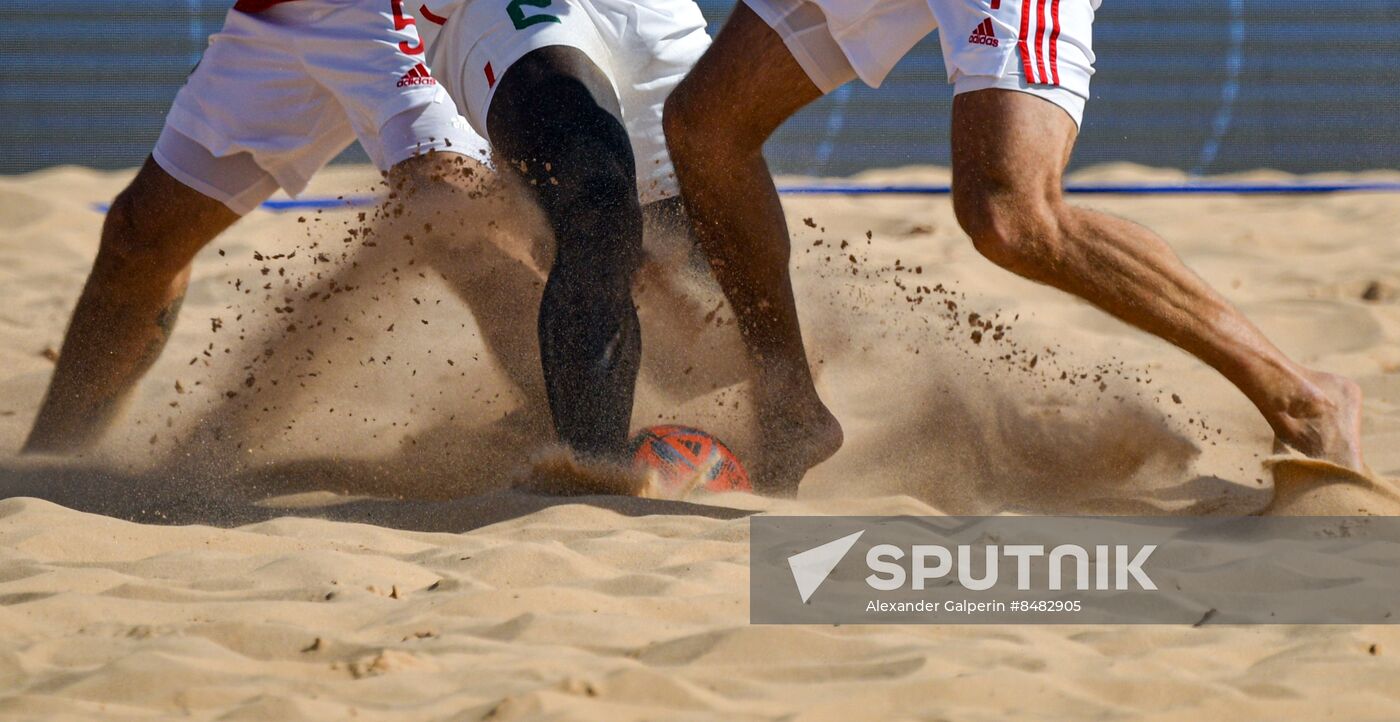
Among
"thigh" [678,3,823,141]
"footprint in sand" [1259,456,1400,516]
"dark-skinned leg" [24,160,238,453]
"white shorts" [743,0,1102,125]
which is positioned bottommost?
"dark-skinned leg" [24,160,238,453]

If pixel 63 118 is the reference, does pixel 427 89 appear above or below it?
above

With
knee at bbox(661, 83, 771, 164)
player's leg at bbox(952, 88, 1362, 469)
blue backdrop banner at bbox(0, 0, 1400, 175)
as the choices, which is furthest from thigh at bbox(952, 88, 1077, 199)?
blue backdrop banner at bbox(0, 0, 1400, 175)

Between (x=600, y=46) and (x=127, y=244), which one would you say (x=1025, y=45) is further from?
(x=127, y=244)

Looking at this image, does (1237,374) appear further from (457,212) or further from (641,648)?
(457,212)

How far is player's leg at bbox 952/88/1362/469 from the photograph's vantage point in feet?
9.16

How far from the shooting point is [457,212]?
3480 mm

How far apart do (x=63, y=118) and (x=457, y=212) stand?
19.0 feet

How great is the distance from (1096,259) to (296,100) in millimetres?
1851

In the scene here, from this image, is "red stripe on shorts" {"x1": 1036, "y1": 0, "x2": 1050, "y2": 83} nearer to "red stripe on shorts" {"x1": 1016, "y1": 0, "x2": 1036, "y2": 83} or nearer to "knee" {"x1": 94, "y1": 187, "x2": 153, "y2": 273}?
"red stripe on shorts" {"x1": 1016, "y1": 0, "x2": 1036, "y2": 83}

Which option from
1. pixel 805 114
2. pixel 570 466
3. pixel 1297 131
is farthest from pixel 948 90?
pixel 570 466

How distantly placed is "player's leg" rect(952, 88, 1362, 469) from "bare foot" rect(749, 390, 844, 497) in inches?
23.8

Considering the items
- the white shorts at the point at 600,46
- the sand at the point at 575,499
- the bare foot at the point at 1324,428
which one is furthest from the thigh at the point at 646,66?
the bare foot at the point at 1324,428

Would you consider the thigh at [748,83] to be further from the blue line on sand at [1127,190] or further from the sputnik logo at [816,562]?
the blue line on sand at [1127,190]

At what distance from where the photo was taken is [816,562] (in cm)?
253
